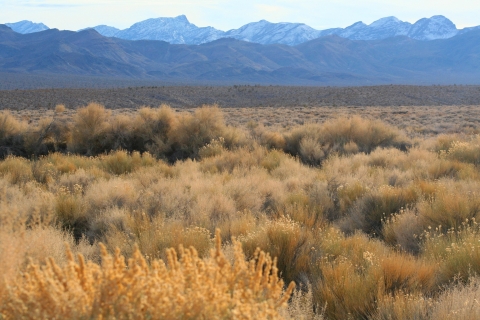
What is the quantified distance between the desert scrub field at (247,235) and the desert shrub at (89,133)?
102 inches

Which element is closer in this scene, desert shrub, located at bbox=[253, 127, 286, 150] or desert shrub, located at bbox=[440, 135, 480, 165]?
desert shrub, located at bbox=[440, 135, 480, 165]

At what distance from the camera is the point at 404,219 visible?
6.61 metres

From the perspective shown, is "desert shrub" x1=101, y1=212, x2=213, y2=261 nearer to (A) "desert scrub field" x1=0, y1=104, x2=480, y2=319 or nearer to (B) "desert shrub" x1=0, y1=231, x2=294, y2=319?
(A) "desert scrub field" x1=0, y1=104, x2=480, y2=319

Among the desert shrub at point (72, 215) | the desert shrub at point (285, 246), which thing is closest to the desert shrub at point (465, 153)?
the desert shrub at point (285, 246)

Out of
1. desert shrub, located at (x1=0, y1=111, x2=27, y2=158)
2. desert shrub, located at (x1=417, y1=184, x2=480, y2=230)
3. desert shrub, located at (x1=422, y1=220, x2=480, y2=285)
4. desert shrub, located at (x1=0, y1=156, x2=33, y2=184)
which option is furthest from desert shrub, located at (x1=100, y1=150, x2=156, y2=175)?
desert shrub, located at (x1=422, y1=220, x2=480, y2=285)

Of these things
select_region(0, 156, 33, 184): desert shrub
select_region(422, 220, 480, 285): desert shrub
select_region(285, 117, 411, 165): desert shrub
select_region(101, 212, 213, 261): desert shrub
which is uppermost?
select_region(285, 117, 411, 165): desert shrub

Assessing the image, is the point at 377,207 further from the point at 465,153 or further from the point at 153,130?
the point at 153,130

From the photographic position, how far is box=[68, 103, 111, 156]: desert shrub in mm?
16250

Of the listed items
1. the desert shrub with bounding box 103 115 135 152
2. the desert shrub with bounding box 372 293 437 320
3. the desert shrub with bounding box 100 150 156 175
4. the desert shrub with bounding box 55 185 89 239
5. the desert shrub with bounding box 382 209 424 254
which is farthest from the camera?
the desert shrub with bounding box 103 115 135 152

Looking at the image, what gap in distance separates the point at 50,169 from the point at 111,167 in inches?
67.3

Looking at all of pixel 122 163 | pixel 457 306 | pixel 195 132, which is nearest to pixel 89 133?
pixel 195 132

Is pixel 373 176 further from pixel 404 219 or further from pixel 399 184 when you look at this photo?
pixel 404 219

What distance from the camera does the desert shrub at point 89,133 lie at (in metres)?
16.2

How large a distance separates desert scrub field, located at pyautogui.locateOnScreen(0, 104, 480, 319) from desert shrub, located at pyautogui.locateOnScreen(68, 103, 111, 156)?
2.58m
